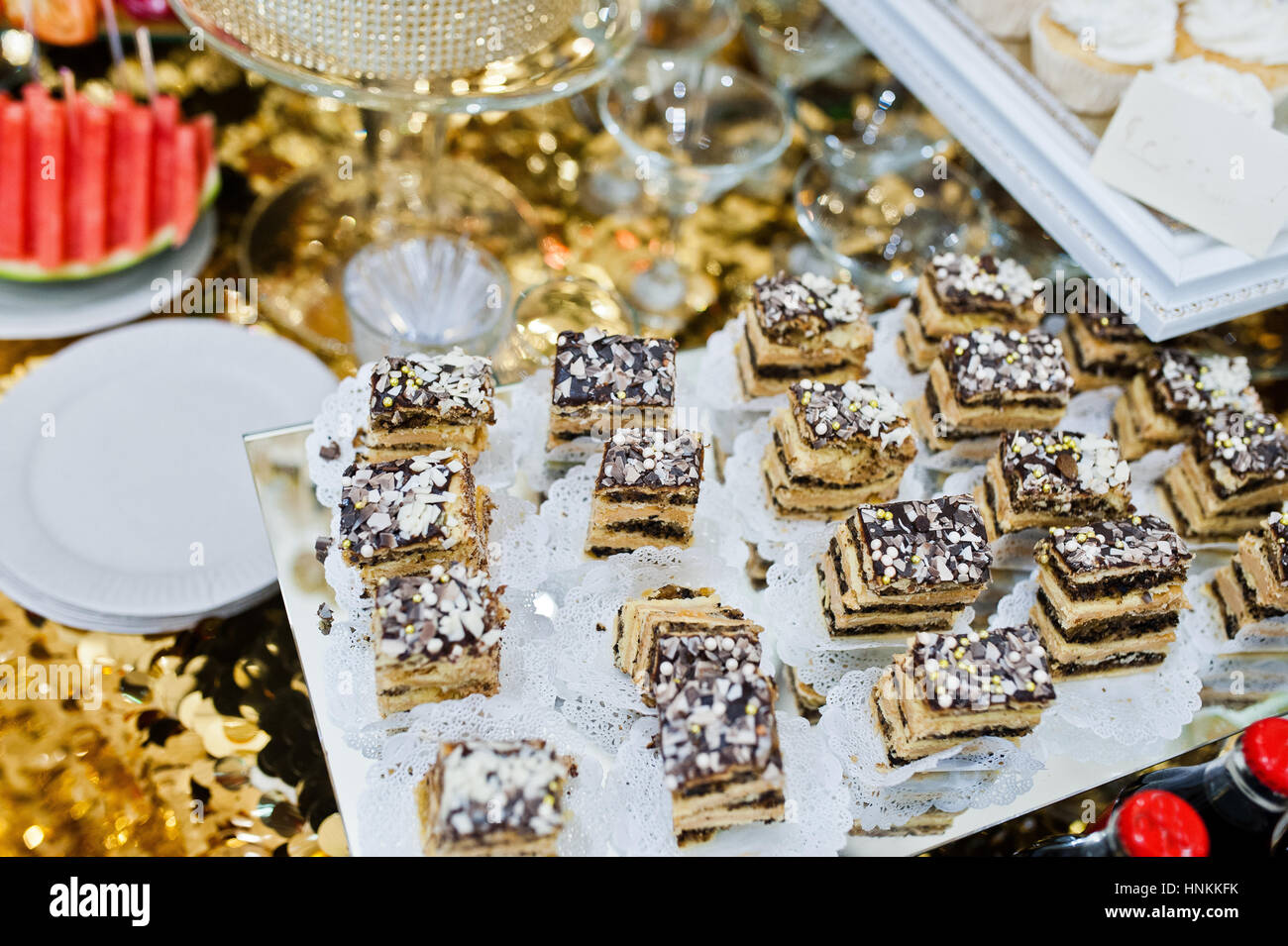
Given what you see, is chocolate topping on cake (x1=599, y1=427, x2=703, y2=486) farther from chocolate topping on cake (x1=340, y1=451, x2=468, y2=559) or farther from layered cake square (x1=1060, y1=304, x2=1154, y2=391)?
layered cake square (x1=1060, y1=304, x2=1154, y2=391)

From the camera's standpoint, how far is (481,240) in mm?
3605

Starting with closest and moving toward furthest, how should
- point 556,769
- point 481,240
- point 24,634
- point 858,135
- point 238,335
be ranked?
point 556,769, point 24,634, point 238,335, point 481,240, point 858,135

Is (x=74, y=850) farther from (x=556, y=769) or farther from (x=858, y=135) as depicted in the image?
(x=858, y=135)

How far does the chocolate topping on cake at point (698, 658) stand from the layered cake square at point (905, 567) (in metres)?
0.31

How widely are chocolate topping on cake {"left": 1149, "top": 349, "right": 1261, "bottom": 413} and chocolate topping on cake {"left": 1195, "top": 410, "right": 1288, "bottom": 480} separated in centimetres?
5

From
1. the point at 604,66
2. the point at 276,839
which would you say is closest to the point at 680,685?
the point at 276,839

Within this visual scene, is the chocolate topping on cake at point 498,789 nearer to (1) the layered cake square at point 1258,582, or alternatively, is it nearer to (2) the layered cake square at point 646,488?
(2) the layered cake square at point 646,488

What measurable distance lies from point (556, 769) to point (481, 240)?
7.18 ft

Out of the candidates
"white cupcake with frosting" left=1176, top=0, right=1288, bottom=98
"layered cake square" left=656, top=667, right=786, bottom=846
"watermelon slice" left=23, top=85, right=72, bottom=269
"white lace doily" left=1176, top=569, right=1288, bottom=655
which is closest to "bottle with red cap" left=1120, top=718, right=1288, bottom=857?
"white lace doily" left=1176, top=569, right=1288, bottom=655

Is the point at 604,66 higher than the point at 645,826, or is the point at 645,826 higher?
the point at 604,66

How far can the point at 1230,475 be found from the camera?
257 cm

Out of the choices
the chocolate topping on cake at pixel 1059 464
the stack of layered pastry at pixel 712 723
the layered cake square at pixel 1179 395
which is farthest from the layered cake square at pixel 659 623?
the layered cake square at pixel 1179 395
